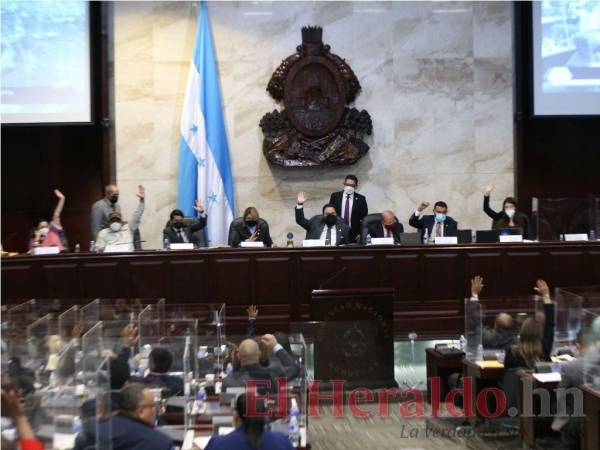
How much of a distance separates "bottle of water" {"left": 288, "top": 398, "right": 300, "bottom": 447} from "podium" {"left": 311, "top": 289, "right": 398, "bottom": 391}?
2483mm

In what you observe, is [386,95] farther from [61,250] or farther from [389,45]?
[61,250]

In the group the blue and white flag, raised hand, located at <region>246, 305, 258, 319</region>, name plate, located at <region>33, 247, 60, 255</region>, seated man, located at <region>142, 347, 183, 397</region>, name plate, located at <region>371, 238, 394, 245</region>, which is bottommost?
raised hand, located at <region>246, 305, 258, 319</region>

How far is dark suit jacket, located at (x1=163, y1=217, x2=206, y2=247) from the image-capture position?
31.8 feet

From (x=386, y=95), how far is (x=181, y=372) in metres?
7.75

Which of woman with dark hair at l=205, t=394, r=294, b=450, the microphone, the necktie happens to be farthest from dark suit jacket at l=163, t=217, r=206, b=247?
woman with dark hair at l=205, t=394, r=294, b=450

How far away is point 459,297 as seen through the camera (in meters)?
9.35

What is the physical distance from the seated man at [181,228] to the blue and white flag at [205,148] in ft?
4.17

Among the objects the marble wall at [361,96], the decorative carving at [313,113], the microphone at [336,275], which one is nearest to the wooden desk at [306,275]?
the microphone at [336,275]

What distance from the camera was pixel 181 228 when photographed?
386 inches

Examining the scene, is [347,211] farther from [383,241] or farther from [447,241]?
[447,241]

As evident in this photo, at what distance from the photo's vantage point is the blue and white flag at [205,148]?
11.3m

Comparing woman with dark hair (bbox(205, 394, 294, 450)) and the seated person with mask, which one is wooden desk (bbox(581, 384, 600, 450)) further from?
the seated person with mask

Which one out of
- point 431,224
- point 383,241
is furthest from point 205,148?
point 431,224

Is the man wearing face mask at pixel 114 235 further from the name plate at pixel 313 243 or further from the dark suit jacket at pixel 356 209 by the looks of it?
the dark suit jacket at pixel 356 209
